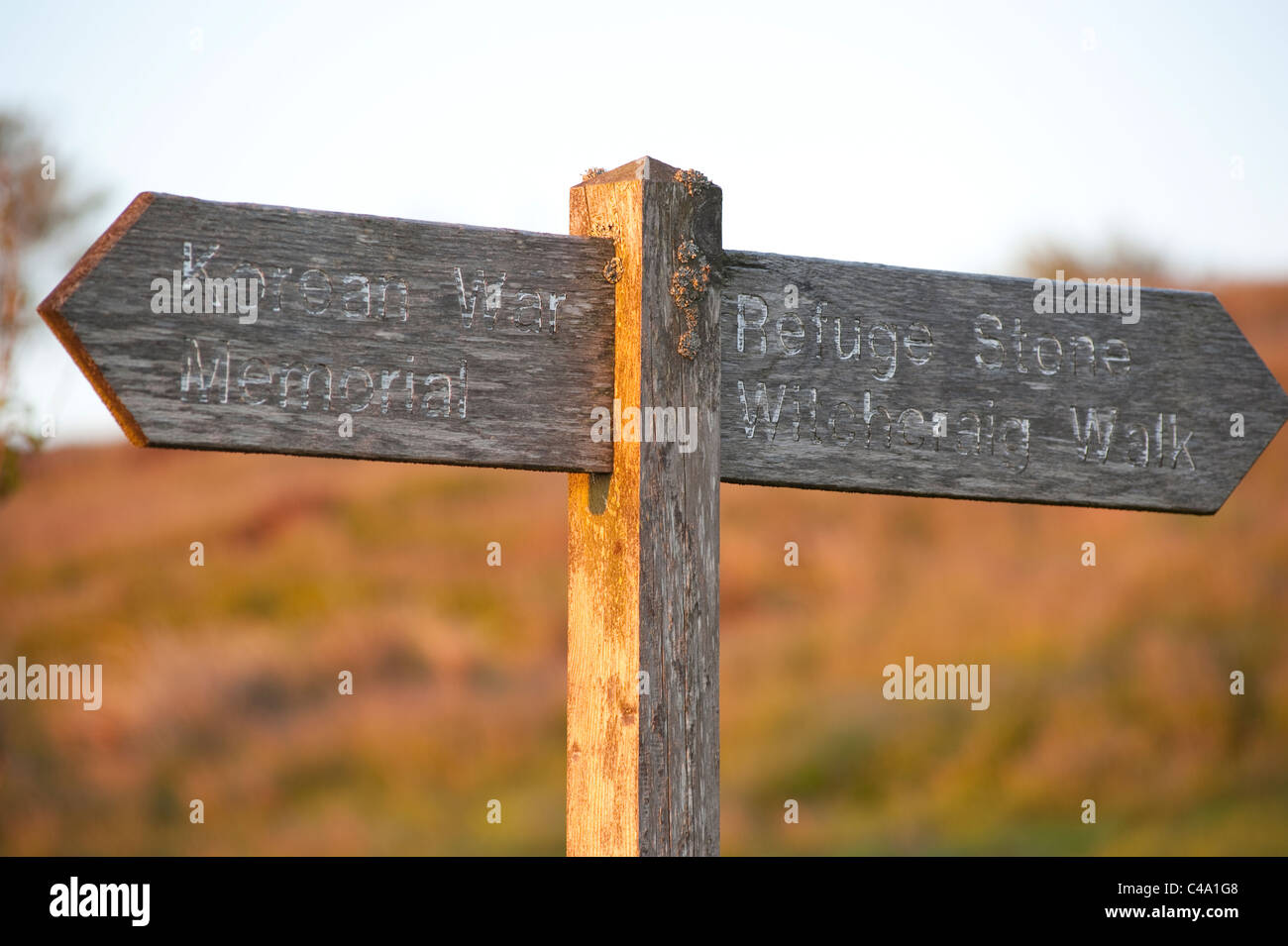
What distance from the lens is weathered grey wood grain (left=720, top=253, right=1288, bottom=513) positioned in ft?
6.88

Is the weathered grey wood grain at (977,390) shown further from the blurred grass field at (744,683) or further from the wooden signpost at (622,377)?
the blurred grass field at (744,683)

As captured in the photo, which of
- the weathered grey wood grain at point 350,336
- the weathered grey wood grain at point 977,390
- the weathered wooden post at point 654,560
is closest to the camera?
the weathered grey wood grain at point 350,336

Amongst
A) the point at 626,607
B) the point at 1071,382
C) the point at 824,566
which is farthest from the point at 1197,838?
the point at 626,607

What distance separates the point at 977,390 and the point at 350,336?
1063 millimetres

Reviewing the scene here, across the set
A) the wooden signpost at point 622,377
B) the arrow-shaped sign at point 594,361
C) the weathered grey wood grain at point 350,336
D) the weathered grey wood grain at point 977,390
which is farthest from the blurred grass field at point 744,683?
the weathered grey wood grain at point 350,336

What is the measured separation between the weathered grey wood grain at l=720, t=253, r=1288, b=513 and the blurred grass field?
6.67 metres

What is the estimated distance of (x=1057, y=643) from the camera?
1085 centimetres

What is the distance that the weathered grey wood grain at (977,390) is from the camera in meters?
2.10

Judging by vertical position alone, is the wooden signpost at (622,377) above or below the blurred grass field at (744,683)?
above

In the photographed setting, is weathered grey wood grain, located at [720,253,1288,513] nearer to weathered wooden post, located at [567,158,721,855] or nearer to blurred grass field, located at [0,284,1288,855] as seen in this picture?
weathered wooden post, located at [567,158,721,855]

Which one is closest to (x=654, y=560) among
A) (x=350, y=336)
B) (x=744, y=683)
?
(x=350, y=336)

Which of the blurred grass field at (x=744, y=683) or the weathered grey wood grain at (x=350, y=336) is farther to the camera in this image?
the blurred grass field at (x=744, y=683)

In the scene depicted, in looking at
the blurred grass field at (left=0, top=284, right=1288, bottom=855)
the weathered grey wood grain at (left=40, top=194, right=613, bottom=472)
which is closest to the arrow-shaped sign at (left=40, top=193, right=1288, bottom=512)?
the weathered grey wood grain at (left=40, top=194, right=613, bottom=472)

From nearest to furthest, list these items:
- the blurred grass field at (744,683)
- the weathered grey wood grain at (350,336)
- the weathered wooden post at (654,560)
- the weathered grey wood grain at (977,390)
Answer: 1. the weathered grey wood grain at (350,336)
2. the weathered wooden post at (654,560)
3. the weathered grey wood grain at (977,390)
4. the blurred grass field at (744,683)
